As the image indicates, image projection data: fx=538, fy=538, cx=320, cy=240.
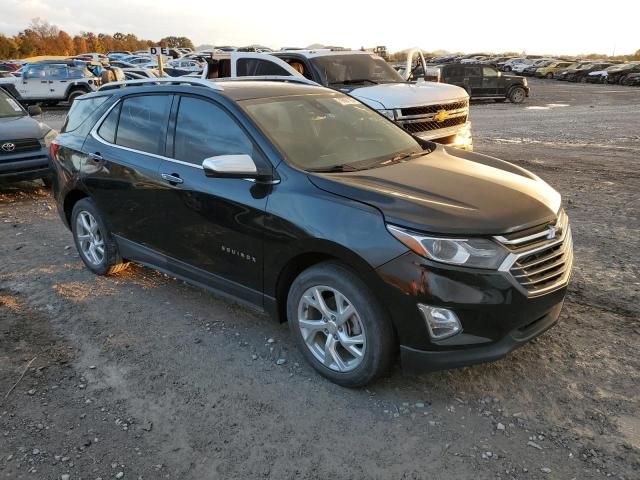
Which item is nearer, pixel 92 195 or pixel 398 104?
pixel 92 195

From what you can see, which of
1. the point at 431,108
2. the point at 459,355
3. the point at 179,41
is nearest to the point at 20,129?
the point at 431,108

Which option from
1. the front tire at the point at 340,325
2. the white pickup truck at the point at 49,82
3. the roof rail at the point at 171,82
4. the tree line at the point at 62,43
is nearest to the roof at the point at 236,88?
the roof rail at the point at 171,82

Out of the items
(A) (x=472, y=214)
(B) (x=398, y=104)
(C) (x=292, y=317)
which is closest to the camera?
(A) (x=472, y=214)

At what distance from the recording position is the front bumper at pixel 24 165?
314 inches

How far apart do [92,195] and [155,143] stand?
1.06 m

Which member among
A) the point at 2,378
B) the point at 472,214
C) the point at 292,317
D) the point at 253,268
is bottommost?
the point at 2,378

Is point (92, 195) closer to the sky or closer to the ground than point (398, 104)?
closer to the ground

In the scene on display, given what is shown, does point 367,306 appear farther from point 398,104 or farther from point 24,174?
point 24,174

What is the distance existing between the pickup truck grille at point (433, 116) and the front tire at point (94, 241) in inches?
182

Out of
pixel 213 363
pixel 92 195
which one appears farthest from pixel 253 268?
pixel 92 195

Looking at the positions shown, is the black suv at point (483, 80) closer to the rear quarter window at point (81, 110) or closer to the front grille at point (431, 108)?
the front grille at point (431, 108)

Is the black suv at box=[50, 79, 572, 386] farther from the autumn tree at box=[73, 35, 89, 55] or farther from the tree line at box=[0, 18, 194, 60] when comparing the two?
the autumn tree at box=[73, 35, 89, 55]

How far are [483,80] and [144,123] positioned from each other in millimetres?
22523

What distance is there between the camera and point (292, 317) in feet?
11.4
